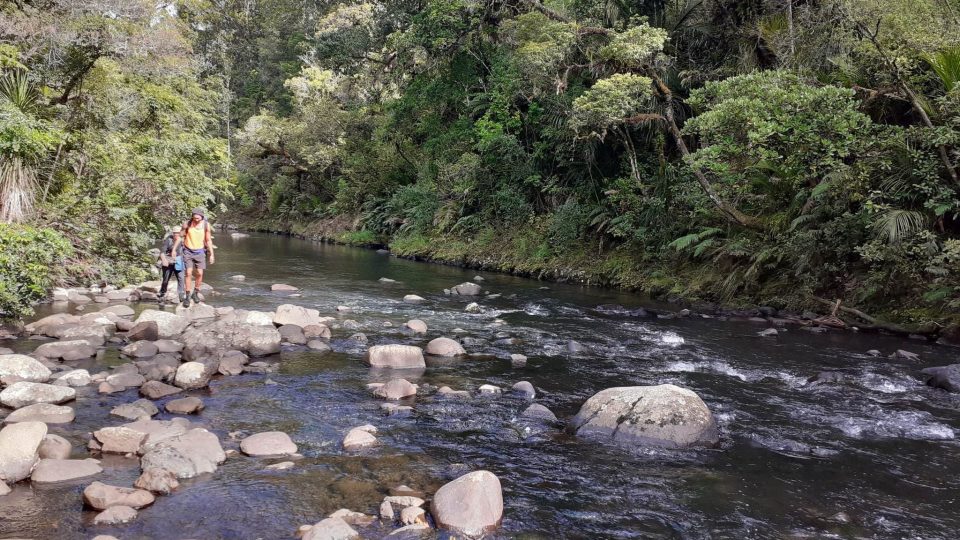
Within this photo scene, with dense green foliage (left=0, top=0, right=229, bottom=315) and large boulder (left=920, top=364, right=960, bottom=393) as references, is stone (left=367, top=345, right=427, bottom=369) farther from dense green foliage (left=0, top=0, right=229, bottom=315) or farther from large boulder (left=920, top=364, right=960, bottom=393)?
large boulder (left=920, top=364, right=960, bottom=393)

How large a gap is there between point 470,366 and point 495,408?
6.45 ft

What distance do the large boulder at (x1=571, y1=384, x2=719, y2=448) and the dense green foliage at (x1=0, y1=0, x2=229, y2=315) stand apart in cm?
823

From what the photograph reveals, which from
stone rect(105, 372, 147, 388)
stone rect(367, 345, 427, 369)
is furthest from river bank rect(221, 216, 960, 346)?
stone rect(105, 372, 147, 388)

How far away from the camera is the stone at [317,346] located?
1032 cm

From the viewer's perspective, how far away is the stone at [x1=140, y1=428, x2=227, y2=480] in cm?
549

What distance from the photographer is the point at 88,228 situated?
41.6 feet

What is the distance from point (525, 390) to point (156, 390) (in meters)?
4.36

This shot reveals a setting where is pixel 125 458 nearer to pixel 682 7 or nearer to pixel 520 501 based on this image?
pixel 520 501

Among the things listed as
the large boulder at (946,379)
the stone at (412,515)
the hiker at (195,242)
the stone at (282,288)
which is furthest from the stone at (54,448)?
the stone at (282,288)

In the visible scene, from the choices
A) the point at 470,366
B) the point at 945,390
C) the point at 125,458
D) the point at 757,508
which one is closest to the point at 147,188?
the point at 470,366

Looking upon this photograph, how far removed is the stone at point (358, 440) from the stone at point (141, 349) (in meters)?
4.46

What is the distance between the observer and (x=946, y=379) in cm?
862

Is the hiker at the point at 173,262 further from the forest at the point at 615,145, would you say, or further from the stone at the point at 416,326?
the stone at the point at 416,326

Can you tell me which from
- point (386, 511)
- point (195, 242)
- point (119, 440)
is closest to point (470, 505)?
point (386, 511)
